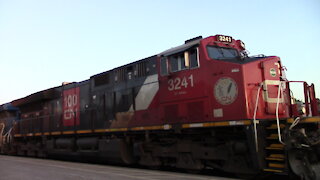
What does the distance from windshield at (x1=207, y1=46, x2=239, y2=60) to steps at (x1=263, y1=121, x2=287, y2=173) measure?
2.56 meters

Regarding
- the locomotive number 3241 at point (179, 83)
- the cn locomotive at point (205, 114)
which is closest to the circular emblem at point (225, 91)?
the cn locomotive at point (205, 114)

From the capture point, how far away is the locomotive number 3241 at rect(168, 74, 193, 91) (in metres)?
10.0

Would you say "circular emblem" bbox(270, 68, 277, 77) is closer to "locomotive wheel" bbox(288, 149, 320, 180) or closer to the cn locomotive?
the cn locomotive

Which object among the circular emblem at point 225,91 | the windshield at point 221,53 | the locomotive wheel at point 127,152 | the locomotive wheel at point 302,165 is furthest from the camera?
the locomotive wheel at point 127,152

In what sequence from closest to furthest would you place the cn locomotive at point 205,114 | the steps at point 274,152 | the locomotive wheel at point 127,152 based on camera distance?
the steps at point 274,152, the cn locomotive at point 205,114, the locomotive wheel at point 127,152

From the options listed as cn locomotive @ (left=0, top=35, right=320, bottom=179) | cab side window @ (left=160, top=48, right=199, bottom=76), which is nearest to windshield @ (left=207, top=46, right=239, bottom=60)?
cn locomotive @ (left=0, top=35, right=320, bottom=179)

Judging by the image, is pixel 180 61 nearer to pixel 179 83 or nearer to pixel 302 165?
pixel 179 83

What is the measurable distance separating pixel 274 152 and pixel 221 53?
3.37 m

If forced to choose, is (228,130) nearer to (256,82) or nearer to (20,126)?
(256,82)

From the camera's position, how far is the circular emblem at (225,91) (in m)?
8.89

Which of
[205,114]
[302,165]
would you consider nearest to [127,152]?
[205,114]

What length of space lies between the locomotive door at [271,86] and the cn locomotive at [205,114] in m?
Result: 0.03

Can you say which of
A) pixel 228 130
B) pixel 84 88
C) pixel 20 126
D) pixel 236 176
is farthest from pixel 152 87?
pixel 20 126

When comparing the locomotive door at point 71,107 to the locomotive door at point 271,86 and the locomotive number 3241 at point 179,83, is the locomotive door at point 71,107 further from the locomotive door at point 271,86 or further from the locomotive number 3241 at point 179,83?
the locomotive door at point 271,86
